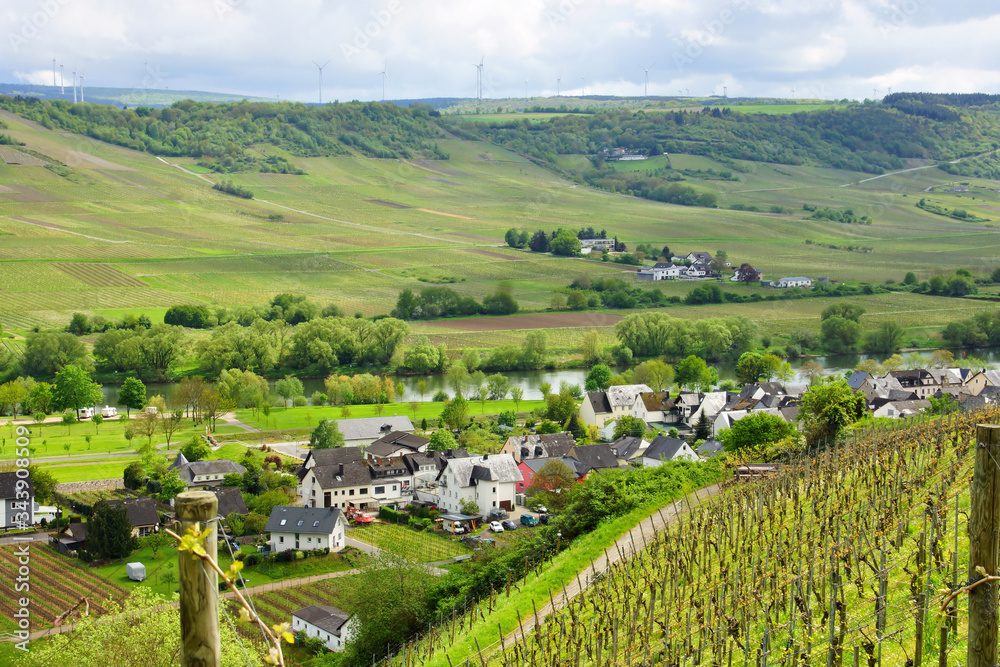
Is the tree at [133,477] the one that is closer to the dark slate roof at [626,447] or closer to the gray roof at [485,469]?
the gray roof at [485,469]

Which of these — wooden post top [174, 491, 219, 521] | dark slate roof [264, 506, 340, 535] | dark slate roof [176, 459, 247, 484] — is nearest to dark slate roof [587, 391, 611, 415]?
dark slate roof [176, 459, 247, 484]

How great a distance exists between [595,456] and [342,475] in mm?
10224

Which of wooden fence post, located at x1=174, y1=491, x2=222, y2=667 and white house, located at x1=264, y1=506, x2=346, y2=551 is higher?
wooden fence post, located at x1=174, y1=491, x2=222, y2=667

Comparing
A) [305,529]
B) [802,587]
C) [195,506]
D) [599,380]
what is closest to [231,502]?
[305,529]

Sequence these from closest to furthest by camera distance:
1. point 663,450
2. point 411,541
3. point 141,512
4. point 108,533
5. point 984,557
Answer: point 984,557 → point 108,533 → point 411,541 → point 141,512 → point 663,450

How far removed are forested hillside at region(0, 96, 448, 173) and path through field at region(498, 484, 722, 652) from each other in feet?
452

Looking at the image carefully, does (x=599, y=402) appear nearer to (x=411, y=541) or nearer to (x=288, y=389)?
(x=288, y=389)

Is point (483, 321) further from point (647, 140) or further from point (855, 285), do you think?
point (647, 140)

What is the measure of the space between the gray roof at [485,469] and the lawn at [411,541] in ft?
9.77

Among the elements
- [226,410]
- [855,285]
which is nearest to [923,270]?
[855,285]

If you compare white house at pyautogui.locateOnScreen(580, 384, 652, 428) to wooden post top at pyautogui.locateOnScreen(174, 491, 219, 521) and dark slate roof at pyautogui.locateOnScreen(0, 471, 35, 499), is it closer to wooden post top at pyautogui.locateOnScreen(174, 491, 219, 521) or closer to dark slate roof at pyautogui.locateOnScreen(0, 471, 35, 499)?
dark slate roof at pyautogui.locateOnScreen(0, 471, 35, 499)

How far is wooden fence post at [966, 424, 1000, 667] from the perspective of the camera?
404cm

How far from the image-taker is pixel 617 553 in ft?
54.1

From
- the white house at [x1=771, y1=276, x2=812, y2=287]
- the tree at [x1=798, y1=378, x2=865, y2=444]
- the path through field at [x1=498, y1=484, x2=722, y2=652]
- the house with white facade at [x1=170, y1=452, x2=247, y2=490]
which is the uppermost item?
the tree at [x1=798, y1=378, x2=865, y2=444]
